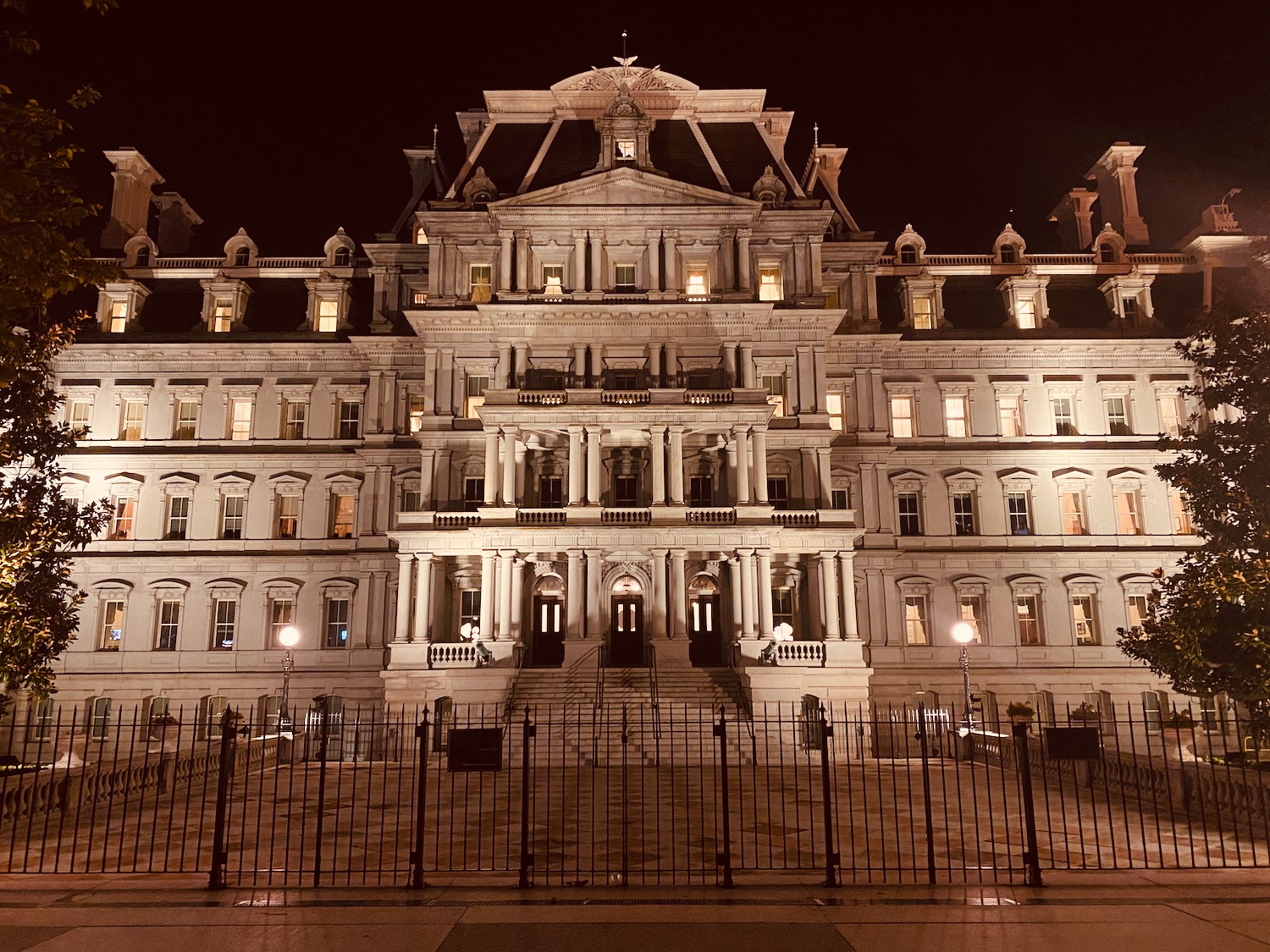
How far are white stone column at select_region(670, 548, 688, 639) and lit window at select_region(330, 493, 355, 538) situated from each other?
53.2ft

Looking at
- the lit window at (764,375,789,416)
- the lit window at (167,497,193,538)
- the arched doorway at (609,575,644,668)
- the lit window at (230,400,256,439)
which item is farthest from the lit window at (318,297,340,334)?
the lit window at (764,375,789,416)

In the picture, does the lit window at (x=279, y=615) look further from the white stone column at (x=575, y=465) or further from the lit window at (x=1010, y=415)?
the lit window at (x=1010, y=415)

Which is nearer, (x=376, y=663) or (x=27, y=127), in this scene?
(x=27, y=127)

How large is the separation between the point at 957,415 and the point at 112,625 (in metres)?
39.6

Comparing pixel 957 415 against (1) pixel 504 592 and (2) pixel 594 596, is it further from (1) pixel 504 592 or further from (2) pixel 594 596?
(1) pixel 504 592

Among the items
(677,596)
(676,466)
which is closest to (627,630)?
(677,596)

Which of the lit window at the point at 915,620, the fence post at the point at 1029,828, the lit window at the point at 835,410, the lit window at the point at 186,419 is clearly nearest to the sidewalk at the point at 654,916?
the fence post at the point at 1029,828

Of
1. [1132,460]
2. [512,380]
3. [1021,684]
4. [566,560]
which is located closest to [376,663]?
[566,560]

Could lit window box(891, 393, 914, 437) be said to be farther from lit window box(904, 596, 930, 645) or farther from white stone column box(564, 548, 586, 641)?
white stone column box(564, 548, 586, 641)

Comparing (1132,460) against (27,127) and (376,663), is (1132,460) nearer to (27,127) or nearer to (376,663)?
(376,663)

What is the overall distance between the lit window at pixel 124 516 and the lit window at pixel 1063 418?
4272 cm

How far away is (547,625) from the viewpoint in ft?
124

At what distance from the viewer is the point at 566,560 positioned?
36.2 metres

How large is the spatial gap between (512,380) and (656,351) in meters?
6.12
